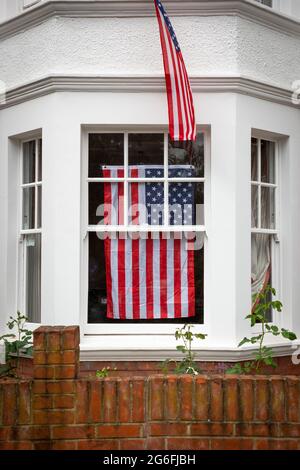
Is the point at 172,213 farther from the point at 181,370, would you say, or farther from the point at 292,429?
the point at 292,429

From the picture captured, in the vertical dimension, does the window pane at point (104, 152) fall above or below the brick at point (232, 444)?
above

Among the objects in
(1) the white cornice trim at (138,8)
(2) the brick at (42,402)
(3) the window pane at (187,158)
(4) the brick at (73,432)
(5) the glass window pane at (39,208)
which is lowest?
(4) the brick at (73,432)

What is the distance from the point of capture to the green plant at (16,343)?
5844mm

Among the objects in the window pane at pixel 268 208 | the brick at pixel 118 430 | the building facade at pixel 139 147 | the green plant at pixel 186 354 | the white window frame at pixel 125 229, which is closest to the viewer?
the brick at pixel 118 430

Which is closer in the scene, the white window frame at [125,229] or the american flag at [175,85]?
the american flag at [175,85]

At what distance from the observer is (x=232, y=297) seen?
233 inches

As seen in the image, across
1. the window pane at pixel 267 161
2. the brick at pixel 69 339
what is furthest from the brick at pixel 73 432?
the window pane at pixel 267 161

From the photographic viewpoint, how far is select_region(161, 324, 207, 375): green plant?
536cm

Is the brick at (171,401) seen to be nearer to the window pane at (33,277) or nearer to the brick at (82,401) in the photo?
the brick at (82,401)

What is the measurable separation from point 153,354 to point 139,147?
6.74ft

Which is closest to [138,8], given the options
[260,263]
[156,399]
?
[260,263]

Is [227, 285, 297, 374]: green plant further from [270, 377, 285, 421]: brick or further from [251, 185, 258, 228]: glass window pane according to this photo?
[270, 377, 285, 421]: brick

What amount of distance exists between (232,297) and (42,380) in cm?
271

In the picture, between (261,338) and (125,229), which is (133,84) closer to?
(125,229)
